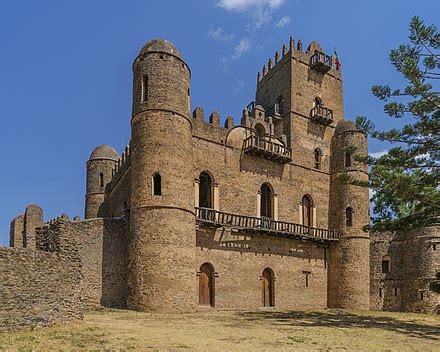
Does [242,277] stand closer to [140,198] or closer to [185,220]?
[185,220]

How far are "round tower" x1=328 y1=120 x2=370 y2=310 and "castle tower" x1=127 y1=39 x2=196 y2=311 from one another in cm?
1067

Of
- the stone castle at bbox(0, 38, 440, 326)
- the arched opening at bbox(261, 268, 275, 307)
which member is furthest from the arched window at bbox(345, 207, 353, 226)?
the arched opening at bbox(261, 268, 275, 307)

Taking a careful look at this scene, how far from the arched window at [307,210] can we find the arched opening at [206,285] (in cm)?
747

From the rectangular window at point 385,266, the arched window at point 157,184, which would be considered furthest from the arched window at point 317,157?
the arched window at point 157,184

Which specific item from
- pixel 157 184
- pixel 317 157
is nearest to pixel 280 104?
pixel 317 157

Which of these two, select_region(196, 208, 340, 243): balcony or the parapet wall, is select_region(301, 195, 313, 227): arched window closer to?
select_region(196, 208, 340, 243): balcony

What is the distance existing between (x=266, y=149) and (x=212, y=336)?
15244 millimetres

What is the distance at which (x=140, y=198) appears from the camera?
22.6m

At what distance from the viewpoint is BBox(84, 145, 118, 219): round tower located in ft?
109

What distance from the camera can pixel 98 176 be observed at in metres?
33.7

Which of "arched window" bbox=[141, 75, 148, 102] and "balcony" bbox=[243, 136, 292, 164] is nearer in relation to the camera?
"arched window" bbox=[141, 75, 148, 102]

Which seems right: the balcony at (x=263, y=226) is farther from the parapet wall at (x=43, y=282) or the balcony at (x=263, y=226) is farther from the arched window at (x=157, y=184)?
the parapet wall at (x=43, y=282)

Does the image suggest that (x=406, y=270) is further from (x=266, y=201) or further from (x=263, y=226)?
(x=263, y=226)

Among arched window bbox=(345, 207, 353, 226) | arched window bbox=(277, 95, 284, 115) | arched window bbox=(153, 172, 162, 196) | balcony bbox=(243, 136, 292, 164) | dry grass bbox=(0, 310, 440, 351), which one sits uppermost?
arched window bbox=(277, 95, 284, 115)
